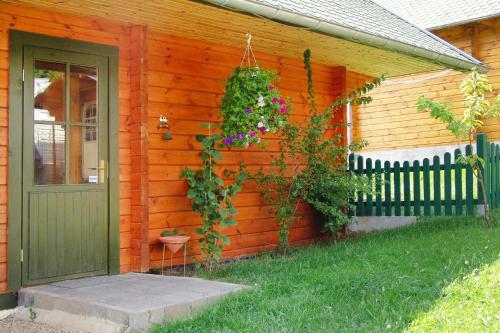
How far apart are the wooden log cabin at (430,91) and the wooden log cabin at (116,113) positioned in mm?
5802

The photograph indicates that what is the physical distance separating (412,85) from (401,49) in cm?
695

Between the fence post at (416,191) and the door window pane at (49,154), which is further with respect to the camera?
the fence post at (416,191)

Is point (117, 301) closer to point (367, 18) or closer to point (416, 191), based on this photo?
point (367, 18)

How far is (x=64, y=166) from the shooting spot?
5711mm

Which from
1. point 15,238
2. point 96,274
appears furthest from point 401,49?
point 15,238

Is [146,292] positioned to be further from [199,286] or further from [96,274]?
[96,274]

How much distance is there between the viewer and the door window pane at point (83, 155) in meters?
5.78

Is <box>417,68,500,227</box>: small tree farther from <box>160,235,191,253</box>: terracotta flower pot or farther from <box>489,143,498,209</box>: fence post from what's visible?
<box>160,235,191,253</box>: terracotta flower pot

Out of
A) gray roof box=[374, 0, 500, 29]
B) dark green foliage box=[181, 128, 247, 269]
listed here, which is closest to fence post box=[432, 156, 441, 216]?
dark green foliage box=[181, 128, 247, 269]

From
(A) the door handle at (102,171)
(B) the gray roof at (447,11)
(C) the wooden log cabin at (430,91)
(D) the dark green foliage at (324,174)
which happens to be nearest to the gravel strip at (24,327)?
(A) the door handle at (102,171)

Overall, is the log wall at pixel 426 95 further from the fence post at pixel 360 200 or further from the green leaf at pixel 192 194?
the green leaf at pixel 192 194

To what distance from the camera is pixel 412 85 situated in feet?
46.4

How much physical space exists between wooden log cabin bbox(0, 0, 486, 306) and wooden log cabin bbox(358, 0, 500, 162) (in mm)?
5802

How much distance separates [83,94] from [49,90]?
367 millimetres
